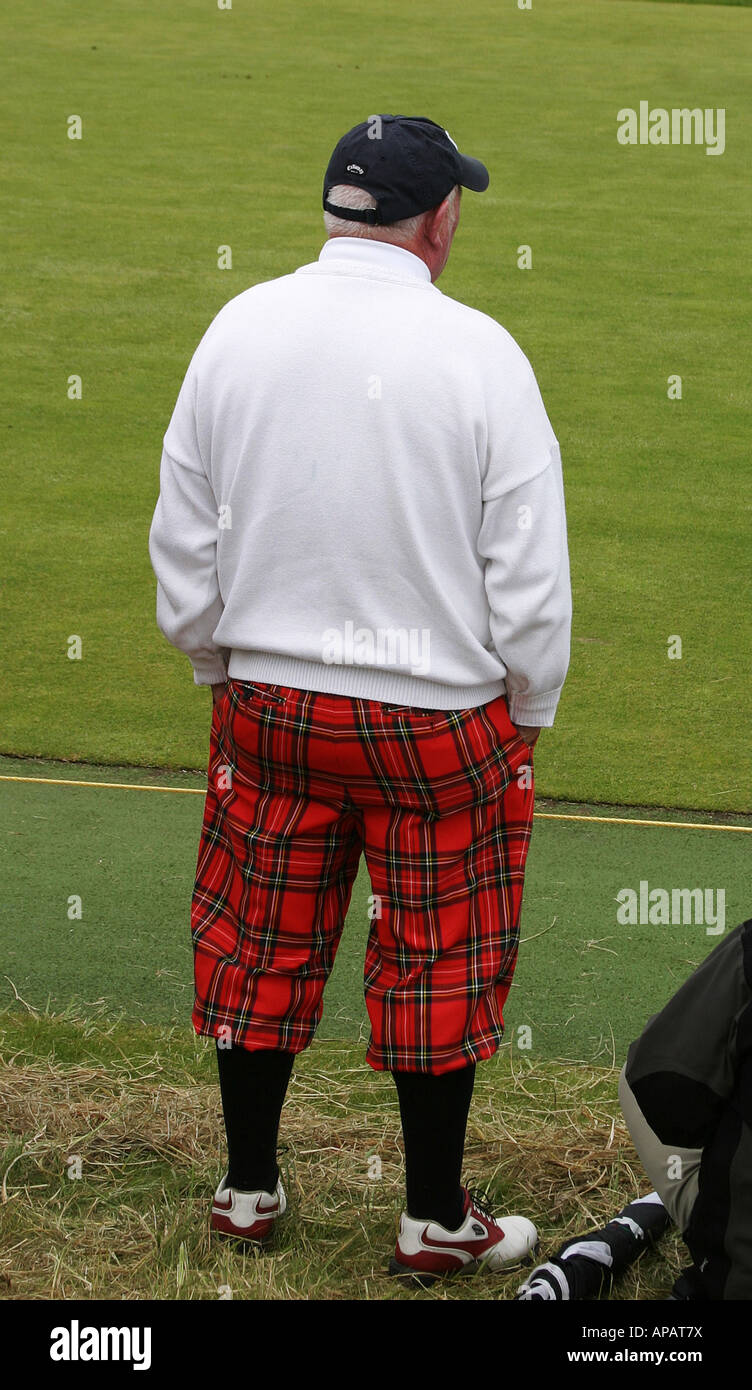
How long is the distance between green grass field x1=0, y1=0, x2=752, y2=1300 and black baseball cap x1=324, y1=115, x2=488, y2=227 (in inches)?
53.8

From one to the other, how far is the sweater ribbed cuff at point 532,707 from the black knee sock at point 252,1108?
0.53m

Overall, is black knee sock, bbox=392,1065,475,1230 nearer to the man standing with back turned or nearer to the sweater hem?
the man standing with back turned

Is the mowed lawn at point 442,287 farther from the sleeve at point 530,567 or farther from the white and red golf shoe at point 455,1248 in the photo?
the white and red golf shoe at point 455,1248

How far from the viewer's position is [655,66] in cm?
1509

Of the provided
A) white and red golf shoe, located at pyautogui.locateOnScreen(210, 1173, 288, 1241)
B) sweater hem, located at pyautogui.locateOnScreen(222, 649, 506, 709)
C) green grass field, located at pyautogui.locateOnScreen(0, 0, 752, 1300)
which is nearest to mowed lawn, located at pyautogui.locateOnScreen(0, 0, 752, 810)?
green grass field, located at pyautogui.locateOnScreen(0, 0, 752, 1300)

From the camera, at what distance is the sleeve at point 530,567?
1781 mm

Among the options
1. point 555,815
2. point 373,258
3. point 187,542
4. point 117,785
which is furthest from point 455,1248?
point 117,785

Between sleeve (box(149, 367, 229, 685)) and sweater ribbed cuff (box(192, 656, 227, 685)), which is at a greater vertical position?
sleeve (box(149, 367, 229, 685))

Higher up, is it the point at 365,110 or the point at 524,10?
the point at 524,10

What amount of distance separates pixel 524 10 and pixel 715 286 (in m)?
9.66

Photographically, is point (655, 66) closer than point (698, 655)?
No

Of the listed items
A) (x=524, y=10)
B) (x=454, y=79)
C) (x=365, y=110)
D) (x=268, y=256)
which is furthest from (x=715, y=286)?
(x=524, y=10)

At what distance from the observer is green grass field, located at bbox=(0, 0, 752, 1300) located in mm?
2359
